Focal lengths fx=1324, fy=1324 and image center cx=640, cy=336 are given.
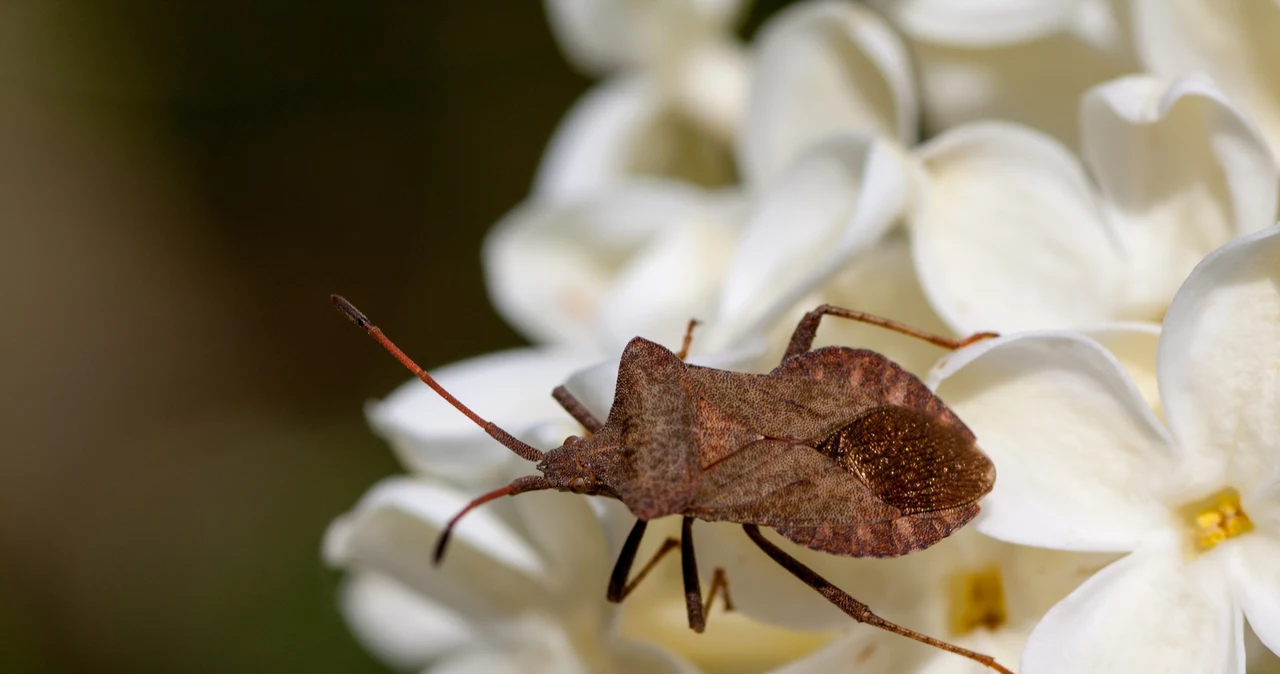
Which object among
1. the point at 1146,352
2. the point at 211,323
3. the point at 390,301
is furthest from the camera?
the point at 211,323

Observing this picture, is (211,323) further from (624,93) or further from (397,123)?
(624,93)

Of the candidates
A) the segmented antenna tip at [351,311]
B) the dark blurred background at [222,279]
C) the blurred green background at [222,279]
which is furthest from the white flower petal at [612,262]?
the dark blurred background at [222,279]

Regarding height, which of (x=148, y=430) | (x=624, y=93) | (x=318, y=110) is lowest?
(x=148, y=430)

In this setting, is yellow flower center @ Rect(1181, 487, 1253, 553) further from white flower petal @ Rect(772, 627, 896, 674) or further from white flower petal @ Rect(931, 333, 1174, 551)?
white flower petal @ Rect(772, 627, 896, 674)

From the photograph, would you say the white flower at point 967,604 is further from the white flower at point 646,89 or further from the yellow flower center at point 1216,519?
the white flower at point 646,89

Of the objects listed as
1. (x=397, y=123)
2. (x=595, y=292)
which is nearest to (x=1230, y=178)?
(x=595, y=292)

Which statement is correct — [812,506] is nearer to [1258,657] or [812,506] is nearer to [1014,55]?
[1258,657]

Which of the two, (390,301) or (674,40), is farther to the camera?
(390,301)

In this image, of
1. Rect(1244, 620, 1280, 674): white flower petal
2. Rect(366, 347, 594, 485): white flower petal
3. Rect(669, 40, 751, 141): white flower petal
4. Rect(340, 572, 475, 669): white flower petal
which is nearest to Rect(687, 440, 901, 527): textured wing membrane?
Rect(366, 347, 594, 485): white flower petal
